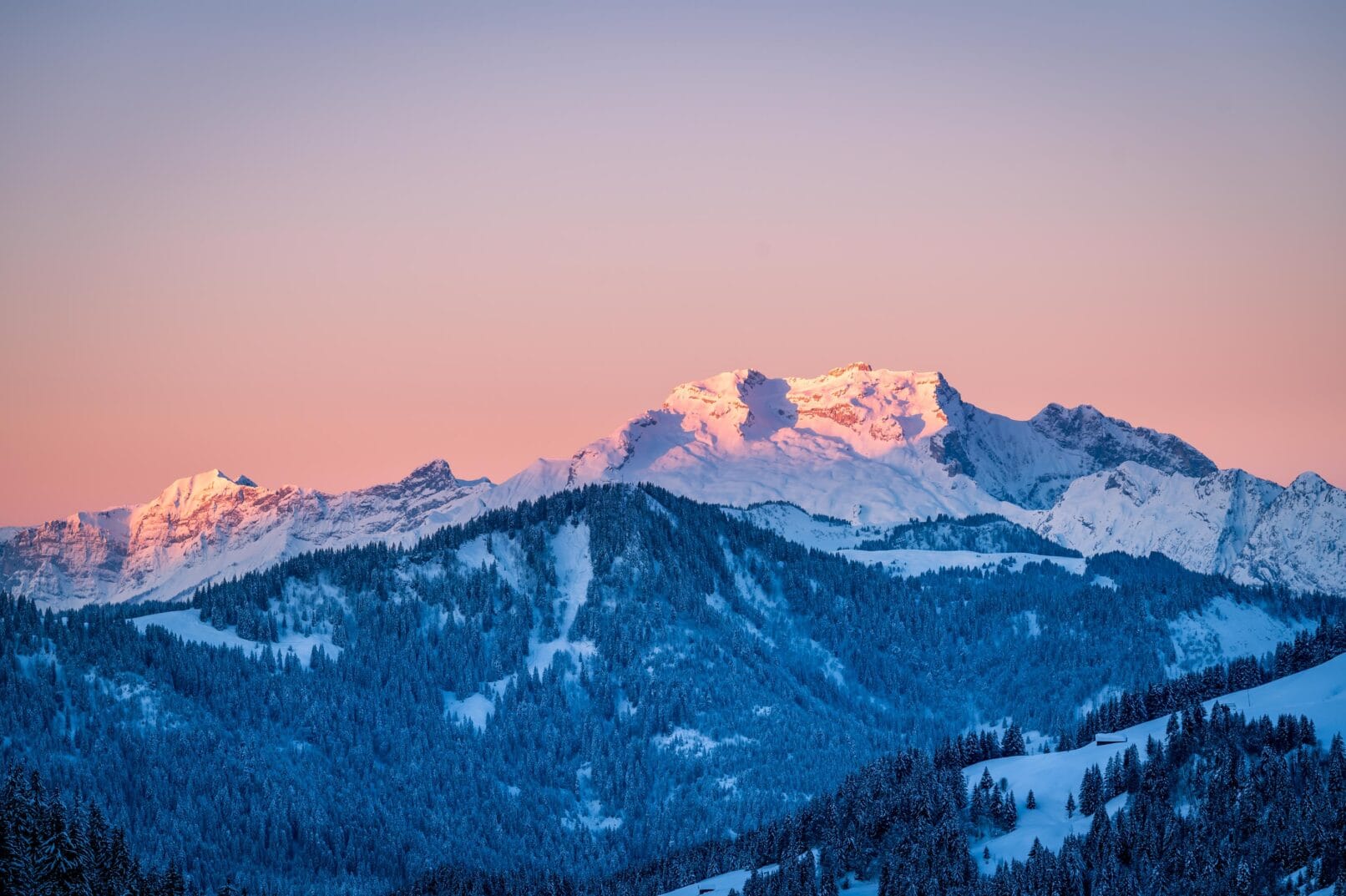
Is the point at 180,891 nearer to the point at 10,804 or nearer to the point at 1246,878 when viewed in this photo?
the point at 10,804

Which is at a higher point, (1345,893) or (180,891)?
(180,891)

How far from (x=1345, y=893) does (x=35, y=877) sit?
399ft

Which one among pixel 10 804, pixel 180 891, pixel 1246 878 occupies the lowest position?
pixel 1246 878

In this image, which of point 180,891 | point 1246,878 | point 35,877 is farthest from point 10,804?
point 1246,878

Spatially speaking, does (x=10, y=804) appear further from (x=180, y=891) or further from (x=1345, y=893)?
(x=1345, y=893)

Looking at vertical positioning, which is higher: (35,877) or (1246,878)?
(35,877)

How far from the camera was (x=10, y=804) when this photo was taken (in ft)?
584

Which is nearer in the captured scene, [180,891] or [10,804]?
[10,804]

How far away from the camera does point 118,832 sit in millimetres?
192000

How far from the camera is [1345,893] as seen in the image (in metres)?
181

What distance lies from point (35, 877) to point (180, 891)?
2540 centimetres

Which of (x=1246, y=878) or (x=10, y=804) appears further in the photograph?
(x=1246, y=878)

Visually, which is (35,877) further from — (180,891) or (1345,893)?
(1345,893)

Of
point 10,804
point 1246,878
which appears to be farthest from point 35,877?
point 1246,878
